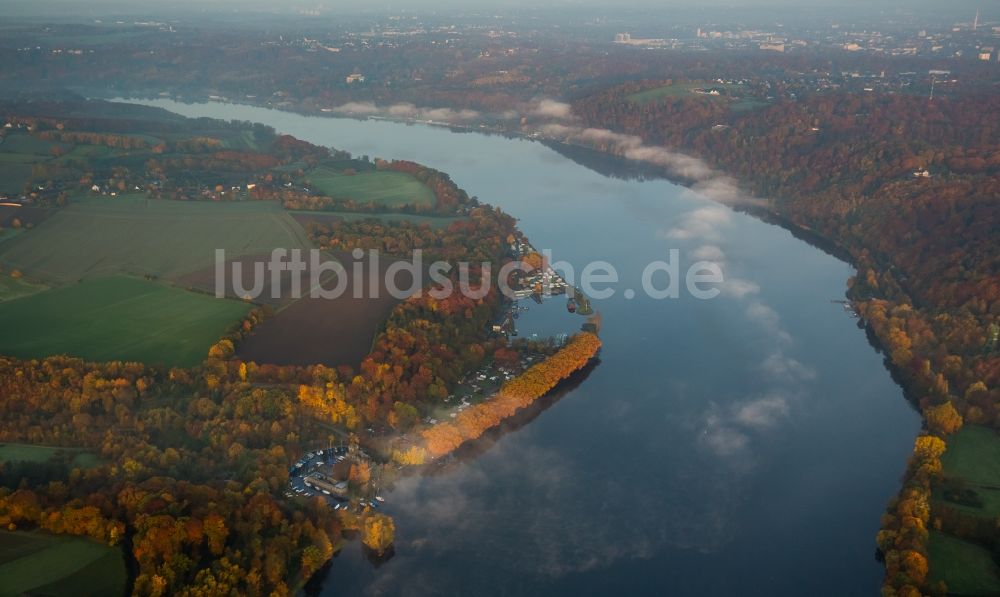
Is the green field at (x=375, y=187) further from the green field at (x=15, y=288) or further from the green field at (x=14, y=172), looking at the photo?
the green field at (x=15, y=288)

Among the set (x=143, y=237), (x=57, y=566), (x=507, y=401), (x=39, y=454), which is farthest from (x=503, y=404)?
(x=143, y=237)

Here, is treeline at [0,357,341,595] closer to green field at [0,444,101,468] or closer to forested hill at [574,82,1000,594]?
green field at [0,444,101,468]

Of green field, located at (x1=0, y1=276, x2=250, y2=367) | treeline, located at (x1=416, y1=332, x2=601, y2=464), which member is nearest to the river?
treeline, located at (x1=416, y1=332, x2=601, y2=464)

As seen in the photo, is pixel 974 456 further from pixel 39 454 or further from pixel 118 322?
pixel 118 322

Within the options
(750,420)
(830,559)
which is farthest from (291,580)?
(750,420)

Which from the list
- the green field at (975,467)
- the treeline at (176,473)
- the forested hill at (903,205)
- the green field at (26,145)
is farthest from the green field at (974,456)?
the green field at (26,145)

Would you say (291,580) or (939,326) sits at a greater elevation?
(939,326)

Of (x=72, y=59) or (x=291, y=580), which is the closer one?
(x=291, y=580)

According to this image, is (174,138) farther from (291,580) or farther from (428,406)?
(291,580)
